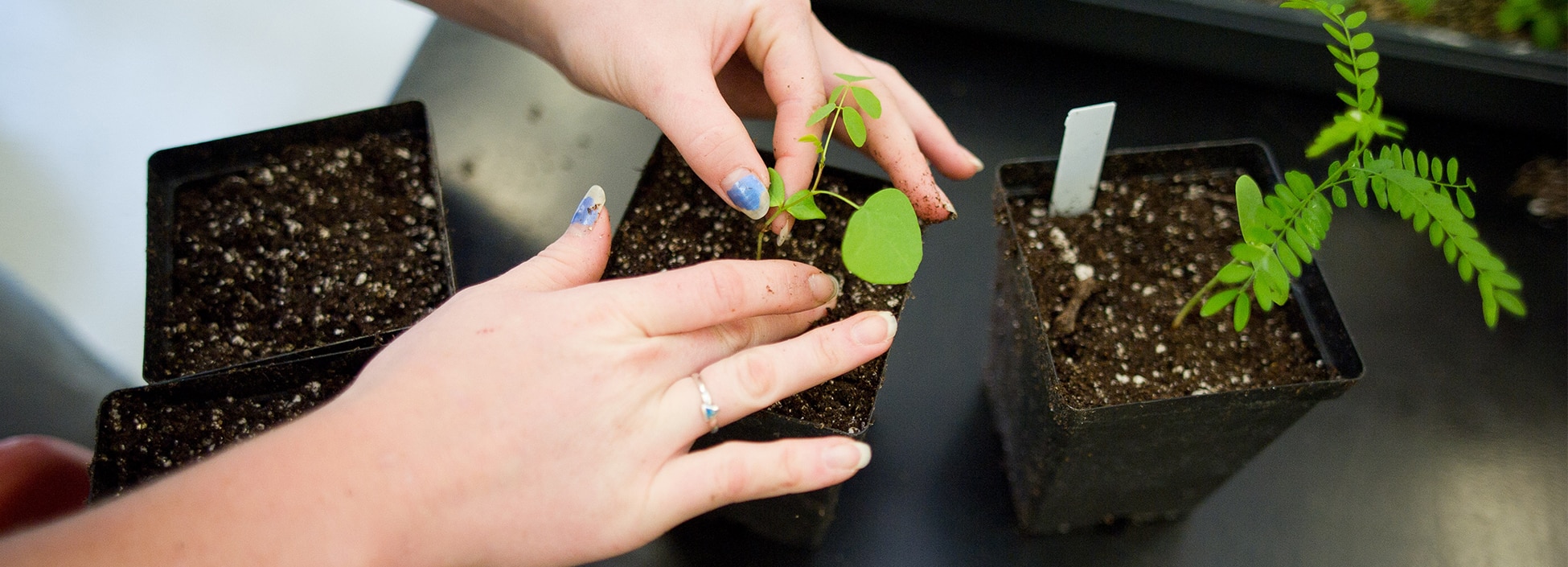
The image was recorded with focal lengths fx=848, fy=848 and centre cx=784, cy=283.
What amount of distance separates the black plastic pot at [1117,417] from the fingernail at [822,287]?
0.22m


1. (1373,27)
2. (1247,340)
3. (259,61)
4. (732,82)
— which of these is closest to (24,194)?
(259,61)

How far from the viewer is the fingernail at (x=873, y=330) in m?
0.71

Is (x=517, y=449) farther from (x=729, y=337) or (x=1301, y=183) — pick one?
(x=1301, y=183)

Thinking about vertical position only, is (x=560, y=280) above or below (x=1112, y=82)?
above

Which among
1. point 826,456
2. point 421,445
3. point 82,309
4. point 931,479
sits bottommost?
point 931,479

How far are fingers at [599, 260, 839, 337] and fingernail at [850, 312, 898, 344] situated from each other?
0.24 feet

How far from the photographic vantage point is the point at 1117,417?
81 cm

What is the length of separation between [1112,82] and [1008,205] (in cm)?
61

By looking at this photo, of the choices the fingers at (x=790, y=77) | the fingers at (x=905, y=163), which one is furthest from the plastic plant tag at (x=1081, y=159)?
the fingers at (x=790, y=77)

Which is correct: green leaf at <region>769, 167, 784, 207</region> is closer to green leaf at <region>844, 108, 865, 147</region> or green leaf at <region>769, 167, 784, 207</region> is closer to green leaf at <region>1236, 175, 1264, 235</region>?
green leaf at <region>844, 108, 865, 147</region>

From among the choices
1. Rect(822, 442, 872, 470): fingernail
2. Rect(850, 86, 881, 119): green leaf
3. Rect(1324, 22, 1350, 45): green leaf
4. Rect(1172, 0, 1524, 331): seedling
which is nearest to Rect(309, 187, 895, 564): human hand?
Rect(822, 442, 872, 470): fingernail

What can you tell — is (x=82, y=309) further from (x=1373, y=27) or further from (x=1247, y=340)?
(x=1373, y=27)

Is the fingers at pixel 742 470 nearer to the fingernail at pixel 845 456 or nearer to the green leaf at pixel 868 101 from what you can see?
the fingernail at pixel 845 456

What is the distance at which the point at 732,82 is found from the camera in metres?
1.12
